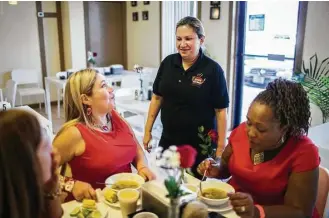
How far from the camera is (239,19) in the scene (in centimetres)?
437

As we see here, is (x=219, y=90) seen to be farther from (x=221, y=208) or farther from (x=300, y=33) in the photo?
(x=300, y=33)

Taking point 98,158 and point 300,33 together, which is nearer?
point 98,158

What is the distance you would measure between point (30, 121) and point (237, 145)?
97 centimetres

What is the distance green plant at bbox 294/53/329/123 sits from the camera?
9.84 ft

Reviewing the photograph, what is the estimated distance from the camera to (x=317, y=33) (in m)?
3.47

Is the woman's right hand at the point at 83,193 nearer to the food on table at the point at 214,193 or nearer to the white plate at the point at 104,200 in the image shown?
the white plate at the point at 104,200

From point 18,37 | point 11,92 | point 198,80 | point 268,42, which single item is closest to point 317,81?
point 268,42

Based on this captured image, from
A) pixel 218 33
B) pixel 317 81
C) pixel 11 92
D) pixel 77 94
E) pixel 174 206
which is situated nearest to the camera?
pixel 174 206

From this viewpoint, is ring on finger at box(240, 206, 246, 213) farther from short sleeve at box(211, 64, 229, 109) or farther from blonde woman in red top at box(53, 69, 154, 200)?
short sleeve at box(211, 64, 229, 109)

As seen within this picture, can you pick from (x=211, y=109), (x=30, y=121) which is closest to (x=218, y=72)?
(x=211, y=109)

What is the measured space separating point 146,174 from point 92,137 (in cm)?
33

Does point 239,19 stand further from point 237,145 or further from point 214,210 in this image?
point 214,210

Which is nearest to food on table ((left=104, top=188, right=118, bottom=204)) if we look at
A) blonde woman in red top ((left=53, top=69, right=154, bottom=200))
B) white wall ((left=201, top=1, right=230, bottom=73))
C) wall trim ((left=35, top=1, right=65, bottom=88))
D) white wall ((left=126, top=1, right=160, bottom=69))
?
blonde woman in red top ((left=53, top=69, right=154, bottom=200))

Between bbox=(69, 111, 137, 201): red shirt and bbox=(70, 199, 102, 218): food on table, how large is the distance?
9.6 inches
